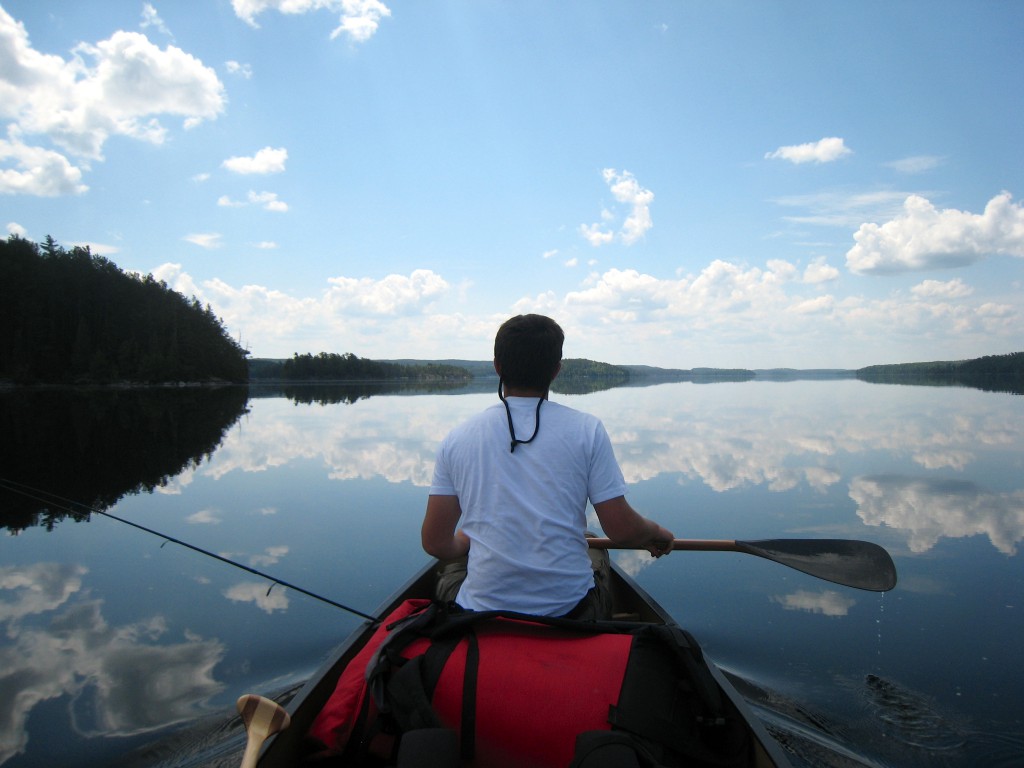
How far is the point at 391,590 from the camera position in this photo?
22.9ft

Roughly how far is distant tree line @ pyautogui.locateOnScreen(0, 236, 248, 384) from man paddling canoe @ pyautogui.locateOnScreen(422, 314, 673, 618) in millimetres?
93024

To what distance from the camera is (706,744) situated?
7.72 ft

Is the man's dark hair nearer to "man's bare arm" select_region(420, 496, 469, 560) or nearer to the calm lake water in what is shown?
"man's bare arm" select_region(420, 496, 469, 560)

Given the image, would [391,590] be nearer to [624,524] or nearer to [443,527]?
[443,527]

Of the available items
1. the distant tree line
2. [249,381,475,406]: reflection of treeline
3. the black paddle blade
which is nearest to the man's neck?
the black paddle blade

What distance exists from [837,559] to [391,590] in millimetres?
4759

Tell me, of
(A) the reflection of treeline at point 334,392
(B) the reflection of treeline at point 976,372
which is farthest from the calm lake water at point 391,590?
(B) the reflection of treeline at point 976,372

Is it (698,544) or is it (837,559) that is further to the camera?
(698,544)

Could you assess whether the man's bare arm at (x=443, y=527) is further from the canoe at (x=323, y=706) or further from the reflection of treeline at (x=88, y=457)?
the reflection of treeline at (x=88, y=457)

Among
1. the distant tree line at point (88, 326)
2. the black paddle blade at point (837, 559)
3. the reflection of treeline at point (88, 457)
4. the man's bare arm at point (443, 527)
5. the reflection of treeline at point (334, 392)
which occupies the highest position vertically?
the distant tree line at point (88, 326)

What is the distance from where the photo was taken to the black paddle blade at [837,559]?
439 centimetres

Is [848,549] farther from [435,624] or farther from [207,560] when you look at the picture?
[207,560]

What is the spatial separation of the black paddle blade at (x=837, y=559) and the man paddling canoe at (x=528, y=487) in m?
2.62

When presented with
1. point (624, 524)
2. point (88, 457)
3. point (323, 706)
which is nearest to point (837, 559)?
point (624, 524)
